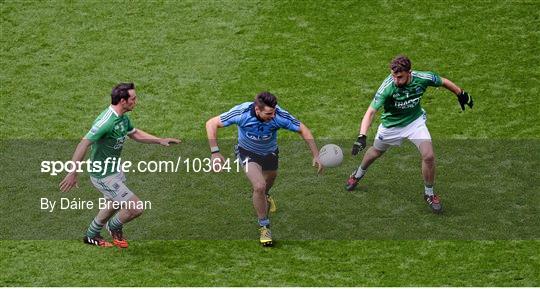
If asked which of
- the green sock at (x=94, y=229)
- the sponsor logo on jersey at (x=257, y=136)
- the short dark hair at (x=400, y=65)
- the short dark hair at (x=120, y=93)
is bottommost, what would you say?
the green sock at (x=94, y=229)

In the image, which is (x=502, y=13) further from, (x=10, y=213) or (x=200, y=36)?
(x=10, y=213)

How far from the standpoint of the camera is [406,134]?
16.7 metres

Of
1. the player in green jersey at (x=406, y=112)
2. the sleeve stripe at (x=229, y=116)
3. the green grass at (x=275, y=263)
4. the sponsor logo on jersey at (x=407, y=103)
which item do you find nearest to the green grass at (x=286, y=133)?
the green grass at (x=275, y=263)

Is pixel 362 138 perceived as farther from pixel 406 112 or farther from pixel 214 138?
pixel 214 138

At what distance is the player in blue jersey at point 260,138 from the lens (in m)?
15.3

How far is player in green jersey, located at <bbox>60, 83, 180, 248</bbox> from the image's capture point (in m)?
15.1

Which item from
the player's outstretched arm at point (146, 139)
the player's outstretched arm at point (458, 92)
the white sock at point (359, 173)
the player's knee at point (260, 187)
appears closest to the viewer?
the player's knee at point (260, 187)

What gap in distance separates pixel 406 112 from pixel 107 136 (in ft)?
13.7

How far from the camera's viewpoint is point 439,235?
1614 centimetres

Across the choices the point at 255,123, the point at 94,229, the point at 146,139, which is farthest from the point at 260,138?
the point at 94,229

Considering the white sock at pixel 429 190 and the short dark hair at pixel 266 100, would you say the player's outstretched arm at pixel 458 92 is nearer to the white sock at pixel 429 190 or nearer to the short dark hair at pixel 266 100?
the white sock at pixel 429 190

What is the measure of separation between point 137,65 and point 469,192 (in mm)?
6514

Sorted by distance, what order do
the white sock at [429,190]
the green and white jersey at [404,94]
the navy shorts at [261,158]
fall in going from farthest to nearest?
the white sock at [429,190] → the green and white jersey at [404,94] → the navy shorts at [261,158]

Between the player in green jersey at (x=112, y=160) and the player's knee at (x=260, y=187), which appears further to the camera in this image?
the player's knee at (x=260, y=187)
